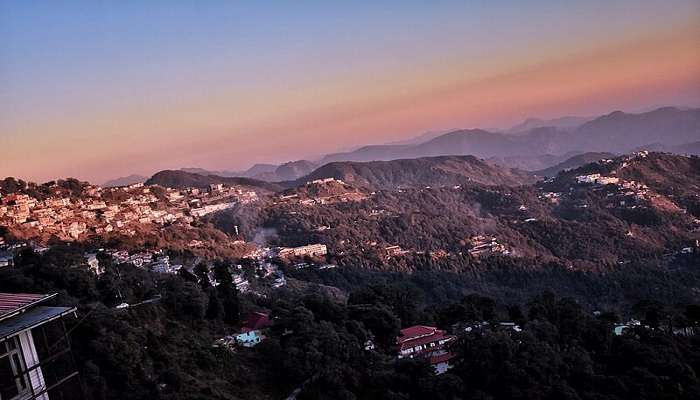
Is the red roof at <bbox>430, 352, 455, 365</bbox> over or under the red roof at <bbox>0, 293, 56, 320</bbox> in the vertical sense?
under

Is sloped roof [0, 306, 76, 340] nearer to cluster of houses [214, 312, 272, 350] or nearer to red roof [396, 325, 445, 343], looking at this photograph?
cluster of houses [214, 312, 272, 350]

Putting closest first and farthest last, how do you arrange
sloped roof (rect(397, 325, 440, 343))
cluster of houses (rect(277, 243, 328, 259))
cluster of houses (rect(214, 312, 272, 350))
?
cluster of houses (rect(214, 312, 272, 350))
sloped roof (rect(397, 325, 440, 343))
cluster of houses (rect(277, 243, 328, 259))

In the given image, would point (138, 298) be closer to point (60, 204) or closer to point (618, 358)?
point (618, 358)

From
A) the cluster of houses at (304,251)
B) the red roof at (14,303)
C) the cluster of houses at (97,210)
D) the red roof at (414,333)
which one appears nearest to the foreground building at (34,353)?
the red roof at (14,303)

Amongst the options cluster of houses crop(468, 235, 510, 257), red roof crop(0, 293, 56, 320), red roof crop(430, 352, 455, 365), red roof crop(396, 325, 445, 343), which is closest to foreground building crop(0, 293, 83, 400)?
red roof crop(0, 293, 56, 320)

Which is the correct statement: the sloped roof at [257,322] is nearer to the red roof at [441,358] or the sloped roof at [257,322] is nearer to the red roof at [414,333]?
the red roof at [414,333]

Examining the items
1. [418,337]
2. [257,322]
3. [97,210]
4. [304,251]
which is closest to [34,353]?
[418,337]

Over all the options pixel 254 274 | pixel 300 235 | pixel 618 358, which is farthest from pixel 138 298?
pixel 300 235
